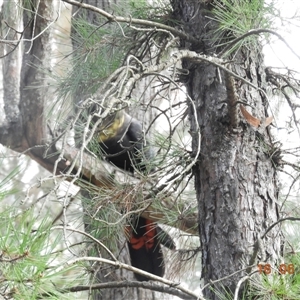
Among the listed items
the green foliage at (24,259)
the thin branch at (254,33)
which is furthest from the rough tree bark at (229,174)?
the green foliage at (24,259)

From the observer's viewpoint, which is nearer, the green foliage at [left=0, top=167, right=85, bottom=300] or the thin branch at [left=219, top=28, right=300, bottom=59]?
the green foliage at [left=0, top=167, right=85, bottom=300]

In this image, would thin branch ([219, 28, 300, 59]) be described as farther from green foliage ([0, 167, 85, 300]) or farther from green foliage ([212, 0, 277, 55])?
green foliage ([0, 167, 85, 300])

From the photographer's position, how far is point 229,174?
2.02 m

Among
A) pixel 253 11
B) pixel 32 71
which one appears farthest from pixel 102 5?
pixel 253 11

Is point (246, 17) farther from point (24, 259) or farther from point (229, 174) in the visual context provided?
point (24, 259)

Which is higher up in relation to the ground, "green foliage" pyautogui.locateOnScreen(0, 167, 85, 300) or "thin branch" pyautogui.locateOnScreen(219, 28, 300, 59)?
"thin branch" pyautogui.locateOnScreen(219, 28, 300, 59)

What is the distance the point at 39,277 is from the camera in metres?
1.27

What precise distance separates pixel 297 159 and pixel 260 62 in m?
0.36

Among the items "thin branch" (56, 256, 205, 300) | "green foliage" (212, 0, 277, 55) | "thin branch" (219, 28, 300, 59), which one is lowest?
"thin branch" (56, 256, 205, 300)

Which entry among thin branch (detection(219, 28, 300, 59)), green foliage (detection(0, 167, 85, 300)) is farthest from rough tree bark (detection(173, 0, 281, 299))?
green foliage (detection(0, 167, 85, 300))

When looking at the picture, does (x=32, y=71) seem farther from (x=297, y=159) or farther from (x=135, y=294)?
(x=297, y=159)

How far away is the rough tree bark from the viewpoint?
194 cm

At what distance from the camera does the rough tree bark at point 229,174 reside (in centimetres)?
194

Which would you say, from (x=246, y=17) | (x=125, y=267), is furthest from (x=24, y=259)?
(x=246, y=17)
